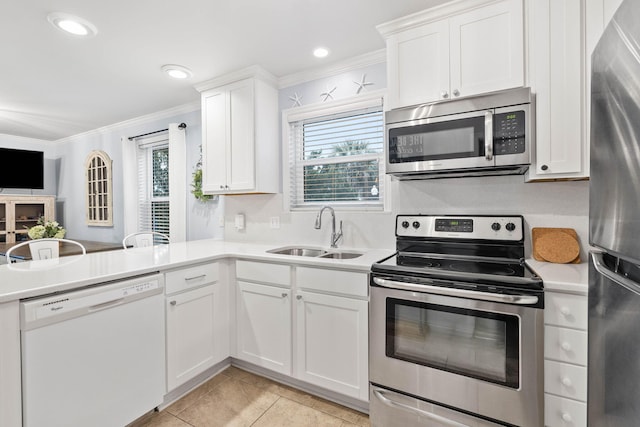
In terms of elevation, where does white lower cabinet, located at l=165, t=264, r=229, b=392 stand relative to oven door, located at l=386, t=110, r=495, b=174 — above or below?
below

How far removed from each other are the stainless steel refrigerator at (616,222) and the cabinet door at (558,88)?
79cm

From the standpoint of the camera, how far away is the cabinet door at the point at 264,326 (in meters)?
2.07

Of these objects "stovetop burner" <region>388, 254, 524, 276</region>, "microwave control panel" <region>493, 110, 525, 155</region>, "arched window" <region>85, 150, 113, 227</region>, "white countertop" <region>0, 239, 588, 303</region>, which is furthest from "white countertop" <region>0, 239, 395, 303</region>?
"arched window" <region>85, 150, 113, 227</region>

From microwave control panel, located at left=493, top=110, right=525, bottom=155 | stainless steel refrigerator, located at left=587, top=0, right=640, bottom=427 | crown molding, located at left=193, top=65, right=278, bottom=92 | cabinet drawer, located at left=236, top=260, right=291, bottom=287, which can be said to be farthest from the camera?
crown molding, located at left=193, top=65, right=278, bottom=92

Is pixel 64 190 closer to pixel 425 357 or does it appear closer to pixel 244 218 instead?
pixel 244 218

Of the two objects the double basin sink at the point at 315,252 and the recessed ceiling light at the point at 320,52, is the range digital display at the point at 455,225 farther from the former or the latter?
the recessed ceiling light at the point at 320,52

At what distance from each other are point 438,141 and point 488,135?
0.85ft

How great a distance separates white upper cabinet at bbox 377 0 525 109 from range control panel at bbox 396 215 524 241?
2.48 feet

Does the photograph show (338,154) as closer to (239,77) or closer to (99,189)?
(239,77)

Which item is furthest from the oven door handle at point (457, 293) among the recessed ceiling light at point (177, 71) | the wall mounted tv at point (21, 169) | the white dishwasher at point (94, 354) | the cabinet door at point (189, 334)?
the wall mounted tv at point (21, 169)

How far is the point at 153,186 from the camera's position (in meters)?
3.92

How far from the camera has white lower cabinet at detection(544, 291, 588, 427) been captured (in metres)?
1.27

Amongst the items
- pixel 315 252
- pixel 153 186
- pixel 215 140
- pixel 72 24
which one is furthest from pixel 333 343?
pixel 153 186

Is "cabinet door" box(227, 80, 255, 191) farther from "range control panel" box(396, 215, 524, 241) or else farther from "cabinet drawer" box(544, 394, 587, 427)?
"cabinet drawer" box(544, 394, 587, 427)
